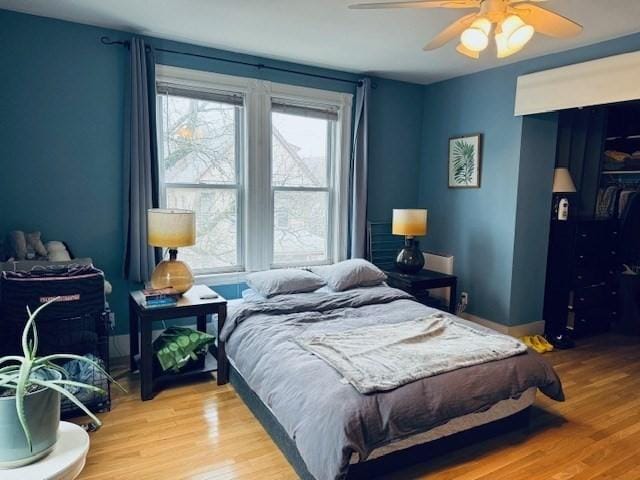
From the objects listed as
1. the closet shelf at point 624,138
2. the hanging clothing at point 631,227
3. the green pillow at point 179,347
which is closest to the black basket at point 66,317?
the green pillow at point 179,347

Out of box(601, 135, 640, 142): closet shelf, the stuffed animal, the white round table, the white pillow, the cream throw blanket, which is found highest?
box(601, 135, 640, 142): closet shelf

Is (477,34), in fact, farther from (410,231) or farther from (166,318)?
(166,318)

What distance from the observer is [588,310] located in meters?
4.06

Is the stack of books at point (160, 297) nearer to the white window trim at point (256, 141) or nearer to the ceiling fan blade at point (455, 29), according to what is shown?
the white window trim at point (256, 141)

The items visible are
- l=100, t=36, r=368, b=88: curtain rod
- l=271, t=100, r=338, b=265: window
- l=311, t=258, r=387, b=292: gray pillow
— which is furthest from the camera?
l=271, t=100, r=338, b=265: window

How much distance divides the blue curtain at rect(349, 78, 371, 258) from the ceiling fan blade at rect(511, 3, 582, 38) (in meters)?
2.17

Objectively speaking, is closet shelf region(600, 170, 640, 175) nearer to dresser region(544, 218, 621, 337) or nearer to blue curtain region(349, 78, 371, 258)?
dresser region(544, 218, 621, 337)

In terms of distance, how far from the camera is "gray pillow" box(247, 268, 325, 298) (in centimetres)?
325

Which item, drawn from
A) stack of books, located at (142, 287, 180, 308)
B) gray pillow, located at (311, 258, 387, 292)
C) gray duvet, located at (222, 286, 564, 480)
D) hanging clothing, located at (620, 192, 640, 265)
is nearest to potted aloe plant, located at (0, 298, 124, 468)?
gray duvet, located at (222, 286, 564, 480)

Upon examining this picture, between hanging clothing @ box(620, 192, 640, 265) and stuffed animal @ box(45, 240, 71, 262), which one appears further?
hanging clothing @ box(620, 192, 640, 265)

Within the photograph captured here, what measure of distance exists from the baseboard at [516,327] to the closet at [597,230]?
0.43 ft

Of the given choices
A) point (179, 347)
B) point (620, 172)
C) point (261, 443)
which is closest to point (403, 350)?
point (261, 443)

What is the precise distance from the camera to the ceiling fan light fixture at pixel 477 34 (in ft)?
6.15

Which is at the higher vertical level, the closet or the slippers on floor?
the closet
